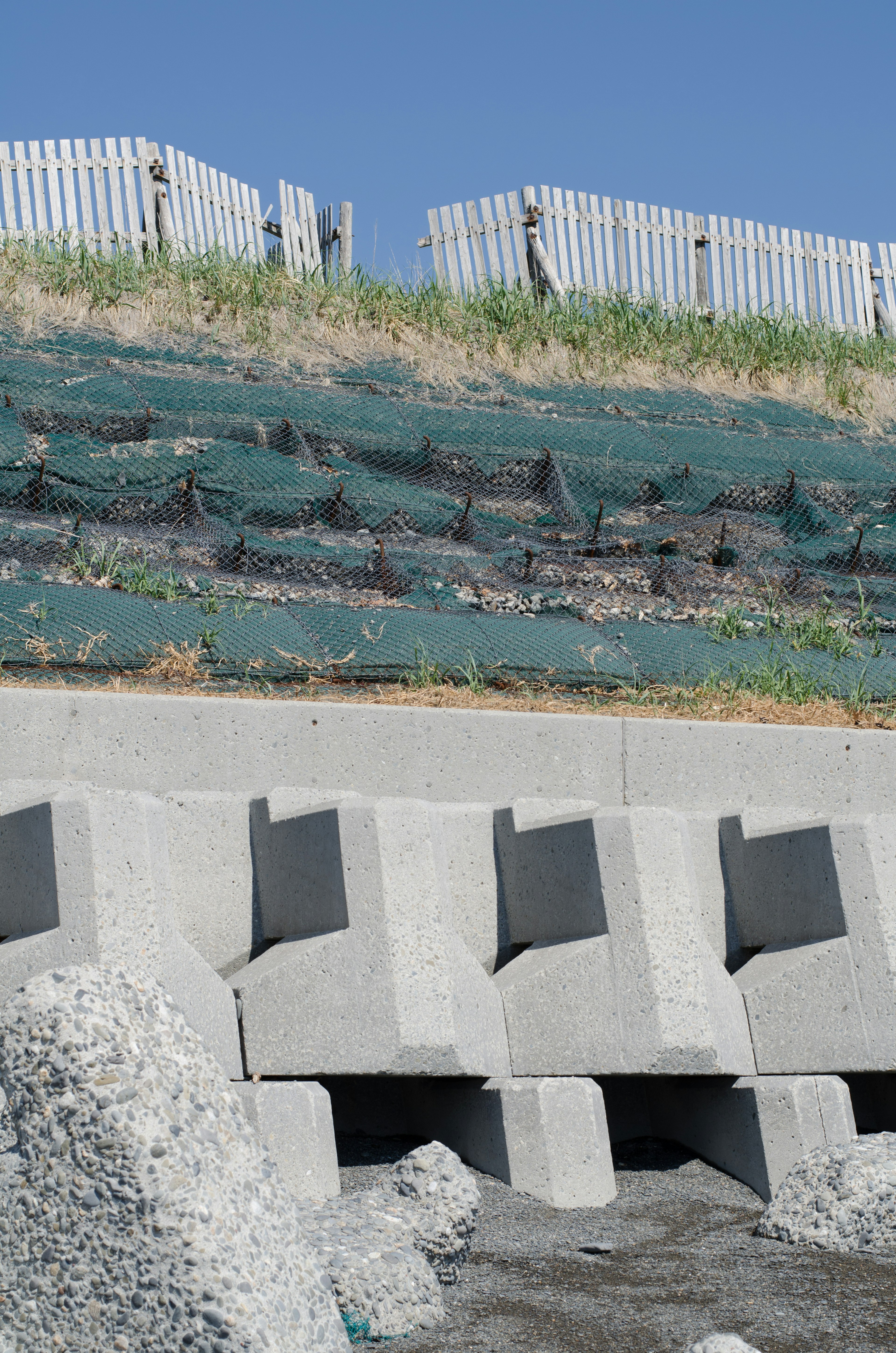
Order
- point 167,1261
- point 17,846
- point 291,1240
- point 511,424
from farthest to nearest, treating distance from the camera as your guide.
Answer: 1. point 511,424
2. point 17,846
3. point 291,1240
4. point 167,1261

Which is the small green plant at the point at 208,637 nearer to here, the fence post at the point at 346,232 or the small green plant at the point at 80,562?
the small green plant at the point at 80,562

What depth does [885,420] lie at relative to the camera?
395 inches

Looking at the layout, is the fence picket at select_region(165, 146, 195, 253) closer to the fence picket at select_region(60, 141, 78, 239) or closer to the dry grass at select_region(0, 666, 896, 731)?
the fence picket at select_region(60, 141, 78, 239)

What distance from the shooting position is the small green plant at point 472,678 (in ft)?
16.6

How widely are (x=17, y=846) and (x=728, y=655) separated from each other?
3.48 m

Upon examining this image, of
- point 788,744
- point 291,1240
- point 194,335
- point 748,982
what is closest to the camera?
point 291,1240

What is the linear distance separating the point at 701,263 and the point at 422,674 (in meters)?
10.6

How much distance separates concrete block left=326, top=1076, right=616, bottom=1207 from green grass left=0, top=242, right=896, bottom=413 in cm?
634

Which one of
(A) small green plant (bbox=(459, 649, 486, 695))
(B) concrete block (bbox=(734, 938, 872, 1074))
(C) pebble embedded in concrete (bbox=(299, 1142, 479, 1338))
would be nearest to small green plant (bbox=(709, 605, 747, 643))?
(A) small green plant (bbox=(459, 649, 486, 695))

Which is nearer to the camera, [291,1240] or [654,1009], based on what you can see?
[291,1240]

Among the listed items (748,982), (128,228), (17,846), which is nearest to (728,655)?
(748,982)

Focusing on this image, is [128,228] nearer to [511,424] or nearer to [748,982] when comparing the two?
[511,424]

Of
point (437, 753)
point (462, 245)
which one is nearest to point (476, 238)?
point (462, 245)

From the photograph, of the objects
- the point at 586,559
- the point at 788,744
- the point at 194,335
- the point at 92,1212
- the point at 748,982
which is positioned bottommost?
the point at 748,982
